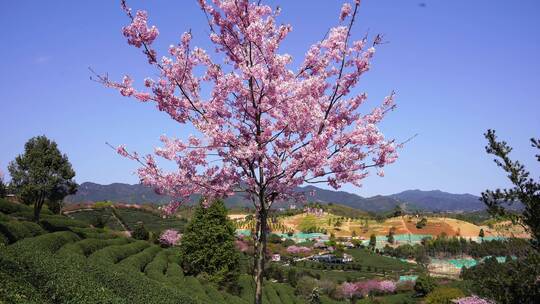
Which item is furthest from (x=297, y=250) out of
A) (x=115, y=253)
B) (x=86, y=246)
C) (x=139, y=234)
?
(x=86, y=246)

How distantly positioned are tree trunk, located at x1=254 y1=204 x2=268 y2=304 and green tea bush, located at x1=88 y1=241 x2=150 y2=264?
22.1 meters

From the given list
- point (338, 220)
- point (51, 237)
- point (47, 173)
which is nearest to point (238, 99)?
point (51, 237)

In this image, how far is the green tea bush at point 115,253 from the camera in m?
29.4

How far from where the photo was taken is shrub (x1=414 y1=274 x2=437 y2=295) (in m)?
64.9

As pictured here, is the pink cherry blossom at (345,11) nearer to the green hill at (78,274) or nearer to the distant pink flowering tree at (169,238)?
the green hill at (78,274)

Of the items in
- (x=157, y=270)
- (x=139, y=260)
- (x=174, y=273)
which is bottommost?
(x=174, y=273)

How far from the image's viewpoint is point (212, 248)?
134 feet

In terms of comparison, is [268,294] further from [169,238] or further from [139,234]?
[139,234]

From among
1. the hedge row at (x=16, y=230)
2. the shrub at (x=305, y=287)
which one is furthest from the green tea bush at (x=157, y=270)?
the shrub at (x=305, y=287)

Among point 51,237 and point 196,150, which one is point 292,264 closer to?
point 51,237

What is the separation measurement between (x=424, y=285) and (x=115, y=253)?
48.0 m

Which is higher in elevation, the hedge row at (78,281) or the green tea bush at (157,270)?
→ the hedge row at (78,281)

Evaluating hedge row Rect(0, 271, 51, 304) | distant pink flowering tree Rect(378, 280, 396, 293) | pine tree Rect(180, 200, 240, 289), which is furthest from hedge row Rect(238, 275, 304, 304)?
distant pink flowering tree Rect(378, 280, 396, 293)

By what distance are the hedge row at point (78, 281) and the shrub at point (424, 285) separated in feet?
170
